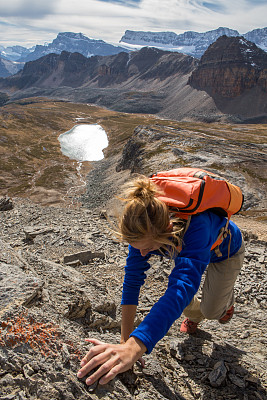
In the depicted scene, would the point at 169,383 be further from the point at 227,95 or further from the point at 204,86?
the point at 204,86

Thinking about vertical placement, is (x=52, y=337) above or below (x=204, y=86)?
below

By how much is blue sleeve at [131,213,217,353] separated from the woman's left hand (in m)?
0.11

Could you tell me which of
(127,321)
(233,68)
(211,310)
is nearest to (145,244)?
(127,321)

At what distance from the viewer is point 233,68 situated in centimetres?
17362

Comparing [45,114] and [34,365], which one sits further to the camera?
[45,114]

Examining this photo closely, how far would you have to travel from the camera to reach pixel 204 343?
6.14m

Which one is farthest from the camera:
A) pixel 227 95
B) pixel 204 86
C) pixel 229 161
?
pixel 204 86

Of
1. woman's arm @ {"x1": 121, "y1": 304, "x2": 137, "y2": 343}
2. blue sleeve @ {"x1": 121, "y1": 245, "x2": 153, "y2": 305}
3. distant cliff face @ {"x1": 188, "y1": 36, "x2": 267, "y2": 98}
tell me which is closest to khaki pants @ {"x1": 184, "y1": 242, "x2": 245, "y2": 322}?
blue sleeve @ {"x1": 121, "y1": 245, "x2": 153, "y2": 305}

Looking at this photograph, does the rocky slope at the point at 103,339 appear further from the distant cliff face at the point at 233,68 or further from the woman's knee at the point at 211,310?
the distant cliff face at the point at 233,68

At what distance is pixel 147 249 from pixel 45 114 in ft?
521

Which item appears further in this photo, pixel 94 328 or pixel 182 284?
pixel 94 328

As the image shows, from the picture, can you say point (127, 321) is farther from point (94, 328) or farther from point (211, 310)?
point (211, 310)

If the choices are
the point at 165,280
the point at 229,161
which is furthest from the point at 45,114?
the point at 165,280

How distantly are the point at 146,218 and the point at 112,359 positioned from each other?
1592 mm
